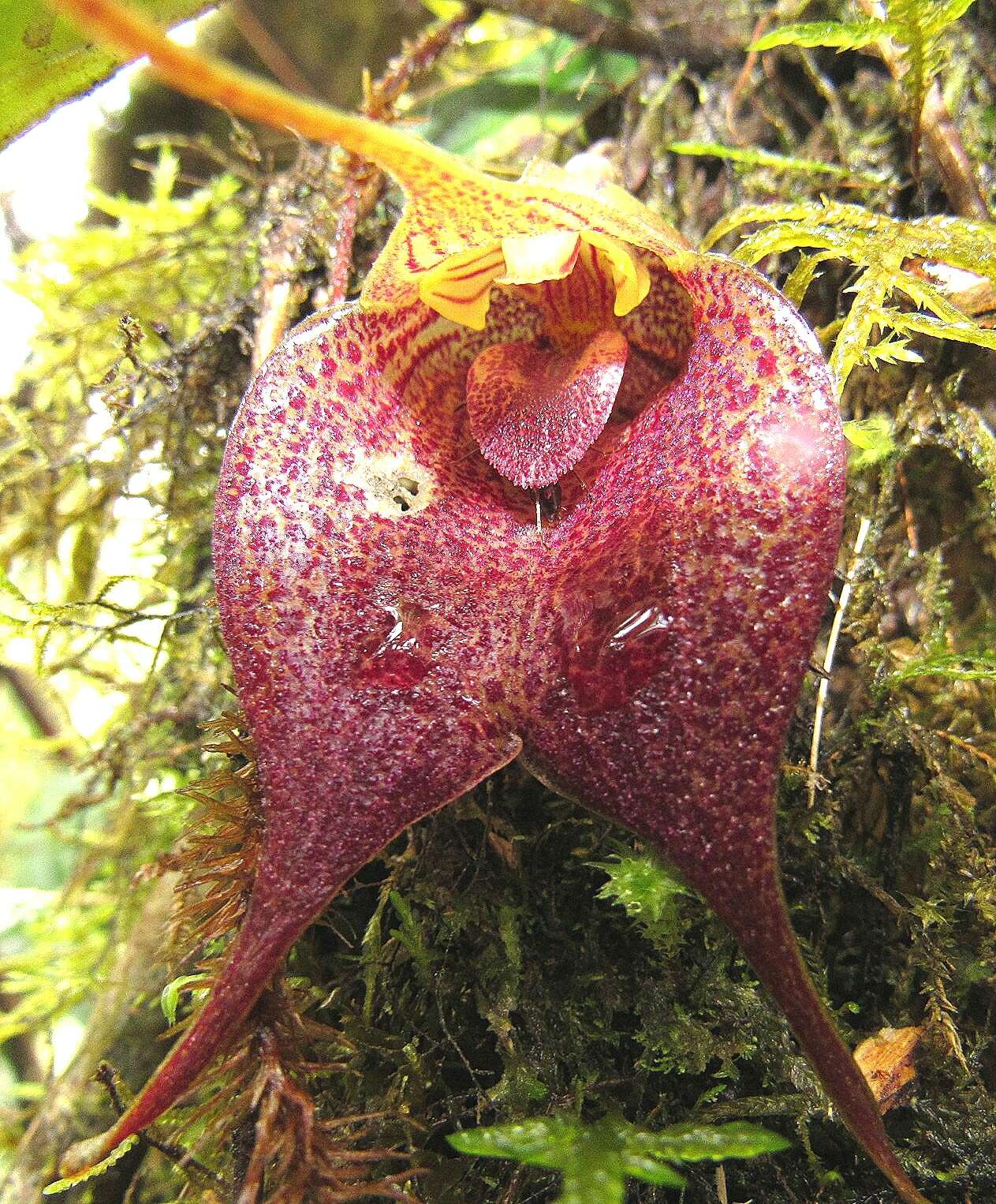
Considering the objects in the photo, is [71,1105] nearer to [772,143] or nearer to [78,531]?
[78,531]

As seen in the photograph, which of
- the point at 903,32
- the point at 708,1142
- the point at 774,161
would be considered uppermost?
the point at 903,32

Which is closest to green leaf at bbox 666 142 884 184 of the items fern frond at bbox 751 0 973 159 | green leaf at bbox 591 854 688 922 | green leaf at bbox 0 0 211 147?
fern frond at bbox 751 0 973 159

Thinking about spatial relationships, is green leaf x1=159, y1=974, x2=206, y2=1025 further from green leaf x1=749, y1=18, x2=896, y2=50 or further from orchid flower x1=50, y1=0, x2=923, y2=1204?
green leaf x1=749, y1=18, x2=896, y2=50

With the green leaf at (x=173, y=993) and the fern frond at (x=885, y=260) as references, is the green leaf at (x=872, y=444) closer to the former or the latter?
the fern frond at (x=885, y=260)

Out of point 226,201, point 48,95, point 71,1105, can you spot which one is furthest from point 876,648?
point 226,201

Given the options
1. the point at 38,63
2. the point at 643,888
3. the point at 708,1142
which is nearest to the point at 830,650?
the point at 643,888

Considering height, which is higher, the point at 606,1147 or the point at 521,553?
the point at 521,553

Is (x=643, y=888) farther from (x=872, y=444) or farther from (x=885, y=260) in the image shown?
(x=885, y=260)
